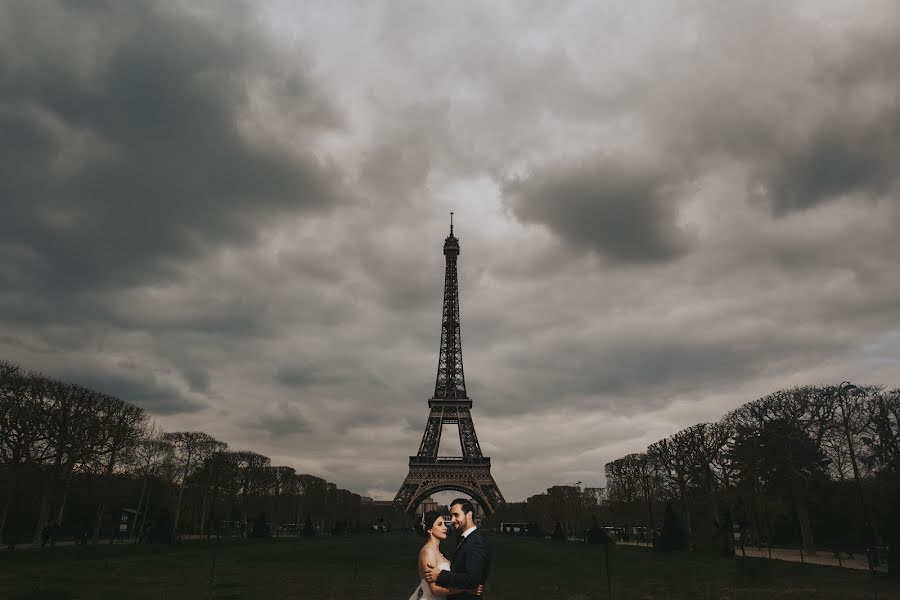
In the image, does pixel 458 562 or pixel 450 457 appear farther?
pixel 450 457

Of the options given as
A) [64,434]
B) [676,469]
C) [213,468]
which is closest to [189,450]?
[213,468]

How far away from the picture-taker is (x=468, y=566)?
18.6ft

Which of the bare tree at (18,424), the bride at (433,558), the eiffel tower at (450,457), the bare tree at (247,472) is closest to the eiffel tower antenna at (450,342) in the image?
the eiffel tower at (450,457)

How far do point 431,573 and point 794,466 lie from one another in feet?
164

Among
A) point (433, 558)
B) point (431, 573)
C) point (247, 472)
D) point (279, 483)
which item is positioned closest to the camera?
point (431, 573)

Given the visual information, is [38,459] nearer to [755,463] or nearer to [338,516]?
[755,463]

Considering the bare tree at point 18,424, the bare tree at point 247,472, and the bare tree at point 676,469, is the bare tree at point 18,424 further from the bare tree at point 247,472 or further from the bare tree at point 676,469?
the bare tree at point 676,469

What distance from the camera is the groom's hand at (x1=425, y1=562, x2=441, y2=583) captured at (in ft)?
18.9

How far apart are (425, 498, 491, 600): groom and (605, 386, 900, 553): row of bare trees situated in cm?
3950

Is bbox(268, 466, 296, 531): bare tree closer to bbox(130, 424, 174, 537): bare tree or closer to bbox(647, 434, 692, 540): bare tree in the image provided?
bbox(130, 424, 174, 537): bare tree

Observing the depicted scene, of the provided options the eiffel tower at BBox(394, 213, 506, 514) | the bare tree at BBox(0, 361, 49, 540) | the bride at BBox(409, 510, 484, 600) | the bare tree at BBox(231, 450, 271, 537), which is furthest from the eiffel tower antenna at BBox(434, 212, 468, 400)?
the bride at BBox(409, 510, 484, 600)

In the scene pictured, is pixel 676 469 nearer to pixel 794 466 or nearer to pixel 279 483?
pixel 794 466

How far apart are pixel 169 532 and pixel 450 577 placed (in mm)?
52075

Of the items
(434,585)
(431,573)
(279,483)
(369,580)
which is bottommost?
(369,580)
